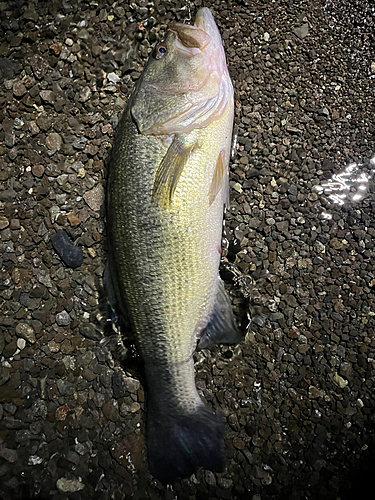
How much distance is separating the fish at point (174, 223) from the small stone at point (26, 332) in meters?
0.53

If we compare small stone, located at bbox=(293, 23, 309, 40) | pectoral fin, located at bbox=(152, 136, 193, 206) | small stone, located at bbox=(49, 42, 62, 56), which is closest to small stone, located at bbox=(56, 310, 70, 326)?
pectoral fin, located at bbox=(152, 136, 193, 206)

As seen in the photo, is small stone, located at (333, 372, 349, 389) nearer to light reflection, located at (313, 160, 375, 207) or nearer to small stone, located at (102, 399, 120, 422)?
light reflection, located at (313, 160, 375, 207)

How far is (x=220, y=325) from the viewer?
1771 mm

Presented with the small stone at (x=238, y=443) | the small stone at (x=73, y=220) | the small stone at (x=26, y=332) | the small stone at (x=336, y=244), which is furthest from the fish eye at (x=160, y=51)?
the small stone at (x=238, y=443)

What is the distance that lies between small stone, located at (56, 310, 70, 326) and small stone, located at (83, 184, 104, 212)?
0.59 m

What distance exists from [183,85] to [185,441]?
1685mm

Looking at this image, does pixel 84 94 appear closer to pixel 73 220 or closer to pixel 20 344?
pixel 73 220

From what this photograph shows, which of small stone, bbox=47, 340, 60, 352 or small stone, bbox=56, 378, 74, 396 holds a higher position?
small stone, bbox=47, 340, 60, 352

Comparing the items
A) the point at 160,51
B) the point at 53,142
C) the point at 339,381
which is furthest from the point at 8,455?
the point at 160,51

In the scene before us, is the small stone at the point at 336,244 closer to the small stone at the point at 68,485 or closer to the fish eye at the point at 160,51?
the fish eye at the point at 160,51

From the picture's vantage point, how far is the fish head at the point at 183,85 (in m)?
1.59

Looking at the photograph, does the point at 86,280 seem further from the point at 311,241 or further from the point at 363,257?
the point at 363,257

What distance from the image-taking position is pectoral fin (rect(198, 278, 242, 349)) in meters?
1.75

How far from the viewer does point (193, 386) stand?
165cm
